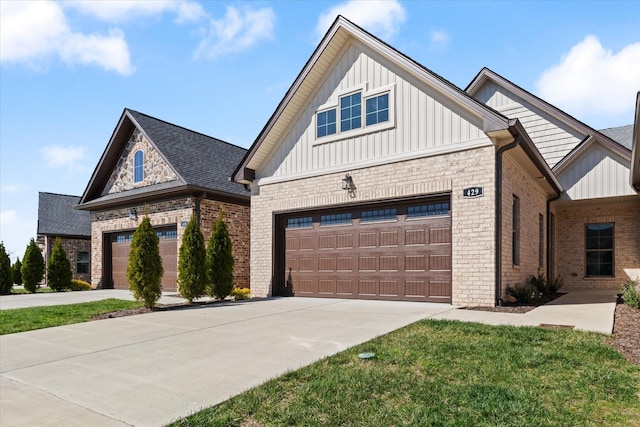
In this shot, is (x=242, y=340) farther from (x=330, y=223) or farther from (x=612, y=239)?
(x=612, y=239)

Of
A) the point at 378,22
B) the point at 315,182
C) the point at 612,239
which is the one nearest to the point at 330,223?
the point at 315,182

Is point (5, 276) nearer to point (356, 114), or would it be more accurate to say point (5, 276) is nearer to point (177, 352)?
point (356, 114)

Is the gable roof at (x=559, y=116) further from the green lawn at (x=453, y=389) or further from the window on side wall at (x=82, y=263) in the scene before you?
the window on side wall at (x=82, y=263)

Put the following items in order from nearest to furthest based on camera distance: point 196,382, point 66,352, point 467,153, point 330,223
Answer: point 196,382 → point 66,352 → point 467,153 → point 330,223

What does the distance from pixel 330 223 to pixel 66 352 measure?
752 centimetres

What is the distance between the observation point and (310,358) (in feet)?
17.9

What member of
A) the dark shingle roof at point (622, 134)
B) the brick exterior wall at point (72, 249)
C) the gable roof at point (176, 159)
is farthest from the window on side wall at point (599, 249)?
the brick exterior wall at point (72, 249)

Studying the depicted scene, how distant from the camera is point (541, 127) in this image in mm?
16234

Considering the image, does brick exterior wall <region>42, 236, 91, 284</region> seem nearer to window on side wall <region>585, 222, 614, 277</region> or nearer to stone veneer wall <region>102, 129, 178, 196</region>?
stone veneer wall <region>102, 129, 178, 196</region>

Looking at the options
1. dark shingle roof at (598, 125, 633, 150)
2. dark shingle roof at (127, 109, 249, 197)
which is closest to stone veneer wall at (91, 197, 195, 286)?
dark shingle roof at (127, 109, 249, 197)

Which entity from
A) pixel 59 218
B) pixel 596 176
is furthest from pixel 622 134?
pixel 59 218

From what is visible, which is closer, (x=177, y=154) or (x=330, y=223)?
(x=330, y=223)

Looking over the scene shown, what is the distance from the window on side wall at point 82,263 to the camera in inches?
1047

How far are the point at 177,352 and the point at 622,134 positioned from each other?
18.6 m
